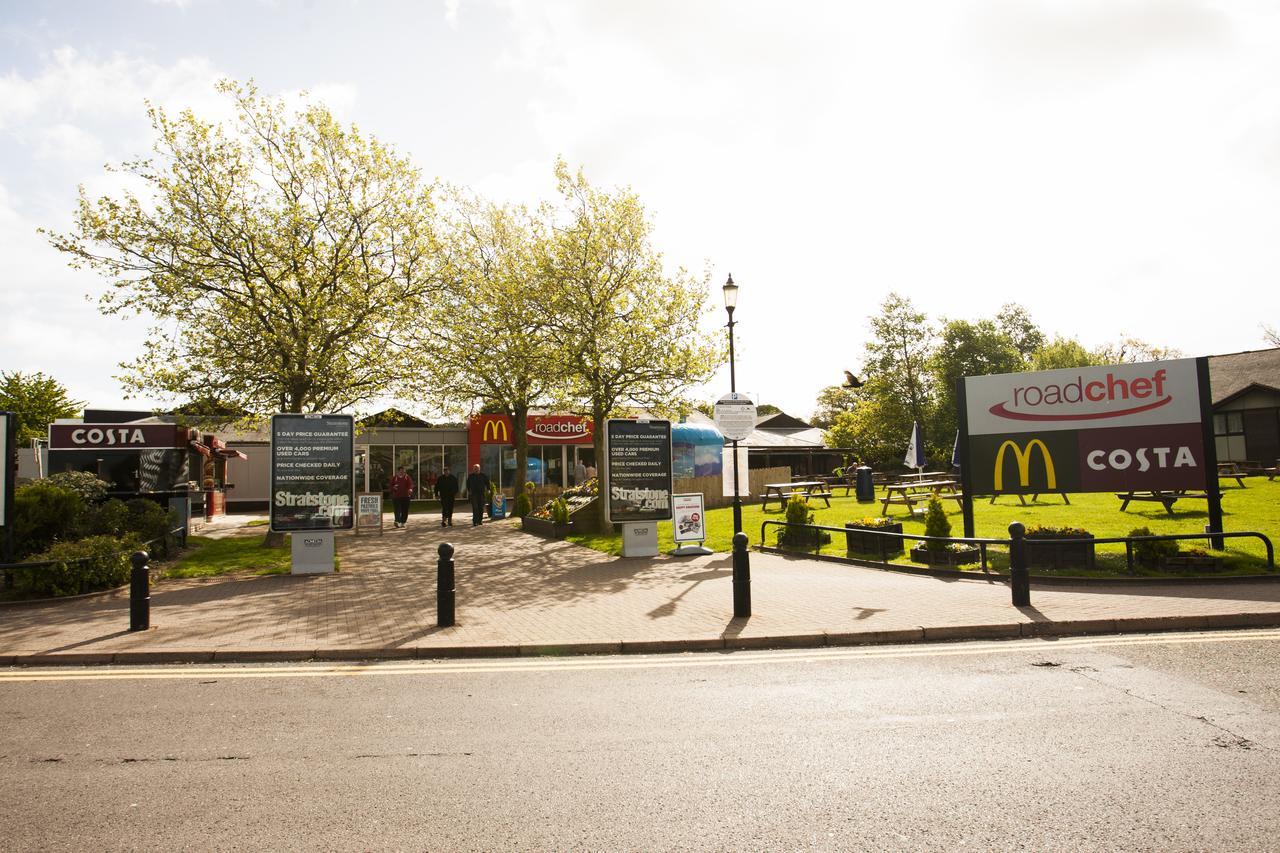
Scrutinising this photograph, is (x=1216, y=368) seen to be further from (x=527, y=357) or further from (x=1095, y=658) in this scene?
(x=1095, y=658)

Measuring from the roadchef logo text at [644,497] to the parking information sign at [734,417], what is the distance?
6.77ft

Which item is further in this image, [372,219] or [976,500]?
[976,500]

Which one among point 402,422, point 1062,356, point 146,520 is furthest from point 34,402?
point 1062,356

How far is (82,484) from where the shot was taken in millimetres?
14383

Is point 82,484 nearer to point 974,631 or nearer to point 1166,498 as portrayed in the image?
point 974,631

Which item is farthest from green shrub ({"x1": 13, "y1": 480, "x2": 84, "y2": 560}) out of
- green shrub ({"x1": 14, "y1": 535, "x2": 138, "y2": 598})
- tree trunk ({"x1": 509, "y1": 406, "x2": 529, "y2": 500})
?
tree trunk ({"x1": 509, "y1": 406, "x2": 529, "y2": 500})

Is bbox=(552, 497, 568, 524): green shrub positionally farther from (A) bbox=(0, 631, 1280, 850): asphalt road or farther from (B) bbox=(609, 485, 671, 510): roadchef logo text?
(A) bbox=(0, 631, 1280, 850): asphalt road

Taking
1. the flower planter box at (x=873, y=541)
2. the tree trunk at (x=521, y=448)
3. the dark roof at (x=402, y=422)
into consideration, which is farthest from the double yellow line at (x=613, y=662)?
the dark roof at (x=402, y=422)

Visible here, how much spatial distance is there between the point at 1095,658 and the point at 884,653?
1.87 m

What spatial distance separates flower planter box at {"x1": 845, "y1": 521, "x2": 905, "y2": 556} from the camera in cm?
1361

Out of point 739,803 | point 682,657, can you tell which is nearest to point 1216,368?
point 682,657

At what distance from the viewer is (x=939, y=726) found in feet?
17.3

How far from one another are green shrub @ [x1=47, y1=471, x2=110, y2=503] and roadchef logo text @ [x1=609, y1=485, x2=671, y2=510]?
9.84 metres

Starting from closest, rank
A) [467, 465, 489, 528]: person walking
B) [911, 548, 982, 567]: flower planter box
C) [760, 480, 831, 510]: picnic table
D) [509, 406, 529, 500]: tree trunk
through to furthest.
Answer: [911, 548, 982, 567]: flower planter box, [467, 465, 489, 528]: person walking, [760, 480, 831, 510]: picnic table, [509, 406, 529, 500]: tree trunk
